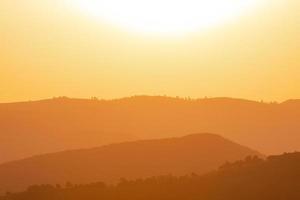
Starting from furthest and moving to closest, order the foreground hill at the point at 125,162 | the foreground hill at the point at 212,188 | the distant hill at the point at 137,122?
1. the distant hill at the point at 137,122
2. the foreground hill at the point at 125,162
3. the foreground hill at the point at 212,188

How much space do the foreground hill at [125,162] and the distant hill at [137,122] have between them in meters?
71.9

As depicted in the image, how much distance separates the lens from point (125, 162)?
70.4 meters

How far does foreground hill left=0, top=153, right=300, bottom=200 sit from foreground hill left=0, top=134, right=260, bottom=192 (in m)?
28.3

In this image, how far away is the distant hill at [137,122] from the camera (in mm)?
160375

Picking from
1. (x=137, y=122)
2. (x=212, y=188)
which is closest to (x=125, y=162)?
(x=212, y=188)

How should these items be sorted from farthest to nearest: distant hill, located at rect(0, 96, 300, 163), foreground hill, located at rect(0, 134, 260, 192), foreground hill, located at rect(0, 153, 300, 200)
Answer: distant hill, located at rect(0, 96, 300, 163) < foreground hill, located at rect(0, 134, 260, 192) < foreground hill, located at rect(0, 153, 300, 200)

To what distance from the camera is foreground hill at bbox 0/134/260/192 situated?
213ft

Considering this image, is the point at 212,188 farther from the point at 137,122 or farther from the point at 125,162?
the point at 137,122

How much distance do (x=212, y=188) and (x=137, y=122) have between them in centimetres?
15317

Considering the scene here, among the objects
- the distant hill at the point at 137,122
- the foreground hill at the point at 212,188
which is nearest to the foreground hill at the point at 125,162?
the foreground hill at the point at 212,188

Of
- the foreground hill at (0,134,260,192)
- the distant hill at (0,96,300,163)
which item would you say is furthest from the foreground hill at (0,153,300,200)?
the distant hill at (0,96,300,163)

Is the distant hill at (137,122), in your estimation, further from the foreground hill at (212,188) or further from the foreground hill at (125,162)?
the foreground hill at (212,188)

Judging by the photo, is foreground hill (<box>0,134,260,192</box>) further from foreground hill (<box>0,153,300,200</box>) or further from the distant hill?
the distant hill

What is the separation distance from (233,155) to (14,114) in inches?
4192
